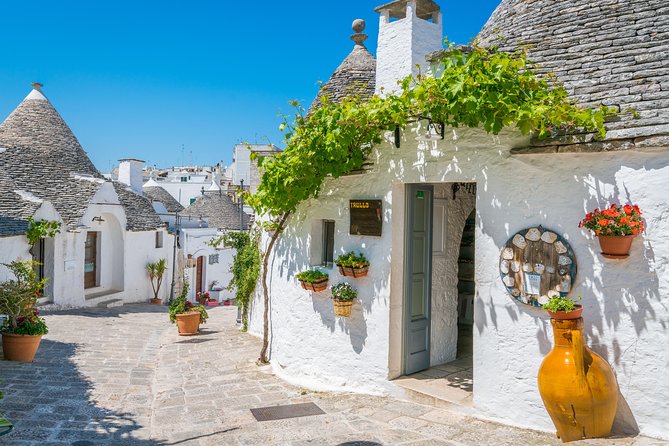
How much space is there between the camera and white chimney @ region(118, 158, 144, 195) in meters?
23.2

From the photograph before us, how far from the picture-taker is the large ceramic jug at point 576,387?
434 centimetres

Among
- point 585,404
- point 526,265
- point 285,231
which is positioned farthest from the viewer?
point 285,231

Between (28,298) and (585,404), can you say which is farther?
(28,298)

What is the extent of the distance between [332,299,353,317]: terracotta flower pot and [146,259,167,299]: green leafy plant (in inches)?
590

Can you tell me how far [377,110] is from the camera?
6008 mm

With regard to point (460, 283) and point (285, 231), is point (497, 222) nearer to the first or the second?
point (285, 231)

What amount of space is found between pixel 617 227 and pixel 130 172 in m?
22.2

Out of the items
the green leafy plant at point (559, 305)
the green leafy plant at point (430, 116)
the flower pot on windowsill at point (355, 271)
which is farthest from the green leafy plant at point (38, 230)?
the green leafy plant at point (559, 305)

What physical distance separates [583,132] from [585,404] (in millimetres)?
2397

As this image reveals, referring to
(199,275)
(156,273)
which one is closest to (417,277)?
(156,273)

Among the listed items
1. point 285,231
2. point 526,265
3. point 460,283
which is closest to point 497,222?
point 526,265

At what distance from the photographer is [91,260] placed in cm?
1789

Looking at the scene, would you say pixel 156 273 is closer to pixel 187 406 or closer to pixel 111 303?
pixel 111 303

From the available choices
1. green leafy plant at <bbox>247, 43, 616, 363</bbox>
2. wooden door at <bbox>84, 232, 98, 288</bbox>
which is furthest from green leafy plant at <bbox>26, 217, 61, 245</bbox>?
green leafy plant at <bbox>247, 43, 616, 363</bbox>
